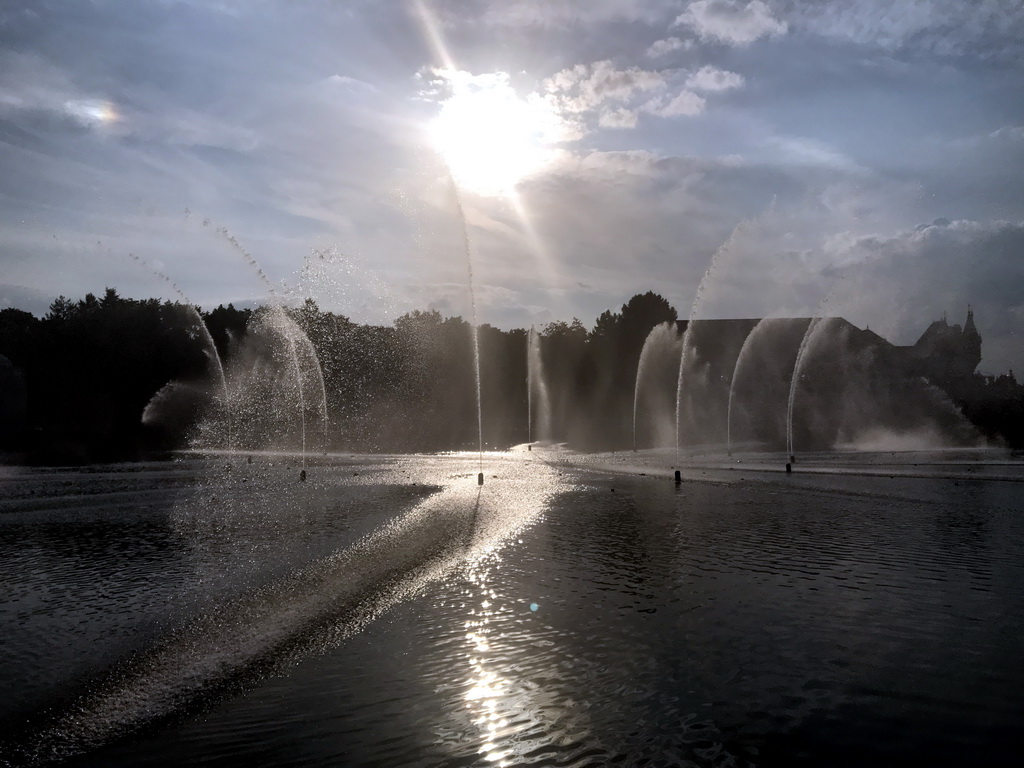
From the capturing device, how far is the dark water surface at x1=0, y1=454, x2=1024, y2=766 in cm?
754

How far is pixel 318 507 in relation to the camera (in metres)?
24.1

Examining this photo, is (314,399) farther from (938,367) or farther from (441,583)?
(938,367)

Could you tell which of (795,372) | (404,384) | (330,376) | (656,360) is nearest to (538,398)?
(656,360)

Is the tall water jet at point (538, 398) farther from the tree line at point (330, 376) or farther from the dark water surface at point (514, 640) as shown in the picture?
the dark water surface at point (514, 640)

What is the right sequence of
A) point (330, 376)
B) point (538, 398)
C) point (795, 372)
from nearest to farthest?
point (795, 372), point (330, 376), point (538, 398)

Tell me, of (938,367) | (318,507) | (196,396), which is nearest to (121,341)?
(196,396)

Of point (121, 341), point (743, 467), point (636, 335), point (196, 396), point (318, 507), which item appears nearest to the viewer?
point (318, 507)

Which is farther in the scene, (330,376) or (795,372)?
(330,376)

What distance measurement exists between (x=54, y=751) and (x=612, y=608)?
7873 mm

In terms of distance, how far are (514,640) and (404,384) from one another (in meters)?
89.6

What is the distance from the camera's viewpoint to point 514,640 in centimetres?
1055

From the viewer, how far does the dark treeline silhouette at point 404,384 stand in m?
73.7

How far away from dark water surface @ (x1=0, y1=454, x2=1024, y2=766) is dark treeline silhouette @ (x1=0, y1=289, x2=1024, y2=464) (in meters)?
40.0

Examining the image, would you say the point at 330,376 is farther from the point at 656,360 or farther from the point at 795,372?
the point at 795,372
